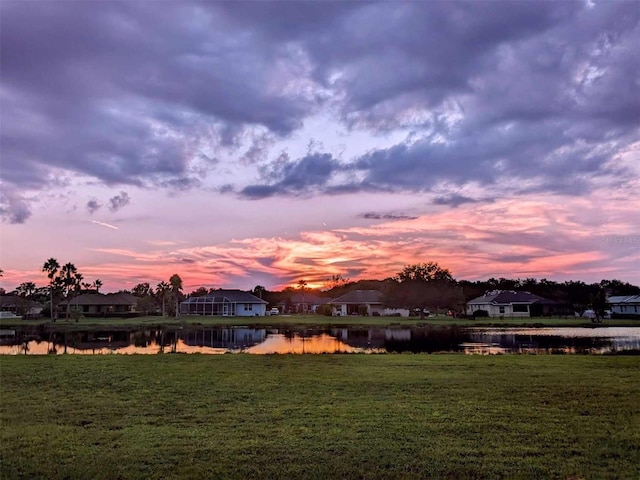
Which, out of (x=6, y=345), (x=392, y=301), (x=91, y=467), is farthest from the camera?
(x=392, y=301)

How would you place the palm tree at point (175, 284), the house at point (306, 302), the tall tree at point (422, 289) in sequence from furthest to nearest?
the house at point (306, 302) → the palm tree at point (175, 284) → the tall tree at point (422, 289)

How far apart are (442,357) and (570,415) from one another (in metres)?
9.81

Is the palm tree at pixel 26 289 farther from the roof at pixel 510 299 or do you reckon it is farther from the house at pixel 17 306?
the roof at pixel 510 299

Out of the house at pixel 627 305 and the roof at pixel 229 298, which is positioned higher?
the roof at pixel 229 298

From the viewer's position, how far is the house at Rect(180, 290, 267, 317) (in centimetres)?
8194

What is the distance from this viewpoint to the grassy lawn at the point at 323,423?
289 inches

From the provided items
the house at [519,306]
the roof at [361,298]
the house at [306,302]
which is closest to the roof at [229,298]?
the roof at [361,298]

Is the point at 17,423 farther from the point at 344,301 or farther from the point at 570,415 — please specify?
the point at 344,301

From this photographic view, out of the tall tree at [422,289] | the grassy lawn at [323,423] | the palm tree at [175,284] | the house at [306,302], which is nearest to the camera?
the grassy lawn at [323,423]

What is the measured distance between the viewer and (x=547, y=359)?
19000 mm

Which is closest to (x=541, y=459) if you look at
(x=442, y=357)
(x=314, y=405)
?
(x=314, y=405)

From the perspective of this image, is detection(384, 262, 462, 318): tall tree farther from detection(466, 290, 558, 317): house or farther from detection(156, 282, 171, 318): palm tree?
detection(156, 282, 171, 318): palm tree

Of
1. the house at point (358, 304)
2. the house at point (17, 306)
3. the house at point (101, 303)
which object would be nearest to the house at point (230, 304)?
the house at point (101, 303)

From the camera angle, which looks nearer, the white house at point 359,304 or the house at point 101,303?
the white house at point 359,304
